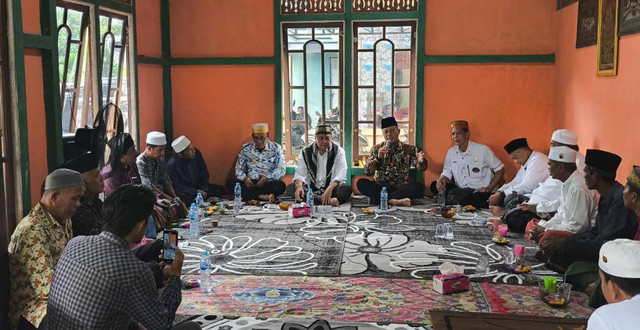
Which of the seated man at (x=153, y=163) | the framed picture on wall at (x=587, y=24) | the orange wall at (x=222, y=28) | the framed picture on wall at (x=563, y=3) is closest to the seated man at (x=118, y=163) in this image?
the seated man at (x=153, y=163)

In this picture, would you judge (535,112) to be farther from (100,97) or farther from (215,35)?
(100,97)

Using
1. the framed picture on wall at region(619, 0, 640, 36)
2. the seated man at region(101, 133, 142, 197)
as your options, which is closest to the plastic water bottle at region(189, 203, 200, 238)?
the seated man at region(101, 133, 142, 197)

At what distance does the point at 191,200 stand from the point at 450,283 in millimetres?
3889

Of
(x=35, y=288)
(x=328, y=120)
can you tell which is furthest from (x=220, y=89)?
(x=35, y=288)

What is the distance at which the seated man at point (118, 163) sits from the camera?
19.5ft

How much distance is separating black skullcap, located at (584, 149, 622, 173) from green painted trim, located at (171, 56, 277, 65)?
4698mm

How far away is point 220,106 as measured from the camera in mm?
8812

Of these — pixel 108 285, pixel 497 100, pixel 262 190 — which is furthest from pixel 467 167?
pixel 108 285

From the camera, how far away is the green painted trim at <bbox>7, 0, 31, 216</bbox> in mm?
5039

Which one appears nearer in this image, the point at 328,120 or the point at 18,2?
the point at 18,2

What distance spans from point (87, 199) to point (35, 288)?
3.97 feet

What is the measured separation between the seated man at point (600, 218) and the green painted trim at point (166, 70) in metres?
5.44

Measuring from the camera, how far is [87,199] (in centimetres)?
455

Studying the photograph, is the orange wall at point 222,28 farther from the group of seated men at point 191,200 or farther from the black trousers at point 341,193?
the black trousers at point 341,193
